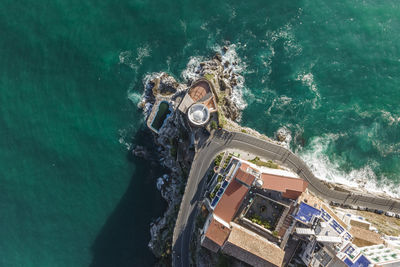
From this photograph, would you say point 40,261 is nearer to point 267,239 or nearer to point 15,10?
point 267,239

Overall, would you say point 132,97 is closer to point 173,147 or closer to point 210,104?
point 173,147

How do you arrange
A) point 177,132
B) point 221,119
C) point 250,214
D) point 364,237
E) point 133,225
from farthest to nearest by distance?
point 133,225 < point 177,132 < point 221,119 < point 250,214 < point 364,237

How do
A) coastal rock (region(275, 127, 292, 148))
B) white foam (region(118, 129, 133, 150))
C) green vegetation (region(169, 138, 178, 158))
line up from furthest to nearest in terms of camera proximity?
white foam (region(118, 129, 133, 150))
coastal rock (region(275, 127, 292, 148))
green vegetation (region(169, 138, 178, 158))

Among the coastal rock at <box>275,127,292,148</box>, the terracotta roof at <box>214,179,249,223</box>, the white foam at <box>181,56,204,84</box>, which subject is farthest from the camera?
the white foam at <box>181,56,204,84</box>

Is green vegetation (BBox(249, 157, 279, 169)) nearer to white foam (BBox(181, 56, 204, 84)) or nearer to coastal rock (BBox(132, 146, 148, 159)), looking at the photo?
white foam (BBox(181, 56, 204, 84))

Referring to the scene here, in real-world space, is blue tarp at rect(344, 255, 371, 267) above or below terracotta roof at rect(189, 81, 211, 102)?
below

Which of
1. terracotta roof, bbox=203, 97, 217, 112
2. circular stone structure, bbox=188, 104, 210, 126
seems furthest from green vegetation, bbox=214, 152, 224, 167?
terracotta roof, bbox=203, 97, 217, 112

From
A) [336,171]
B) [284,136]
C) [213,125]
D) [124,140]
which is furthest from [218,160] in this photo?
[336,171]
